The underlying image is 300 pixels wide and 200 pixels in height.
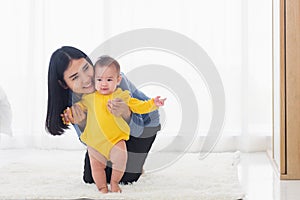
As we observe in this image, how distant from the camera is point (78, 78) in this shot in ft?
6.77

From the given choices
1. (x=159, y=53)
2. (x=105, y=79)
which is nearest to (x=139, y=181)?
(x=105, y=79)

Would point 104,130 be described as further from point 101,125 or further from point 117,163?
point 117,163

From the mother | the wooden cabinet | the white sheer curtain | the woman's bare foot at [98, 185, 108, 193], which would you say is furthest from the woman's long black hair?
the white sheer curtain

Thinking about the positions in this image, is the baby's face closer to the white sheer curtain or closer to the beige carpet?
the beige carpet

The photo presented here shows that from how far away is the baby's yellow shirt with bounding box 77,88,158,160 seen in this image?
204 cm

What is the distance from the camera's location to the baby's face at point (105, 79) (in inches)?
81.1

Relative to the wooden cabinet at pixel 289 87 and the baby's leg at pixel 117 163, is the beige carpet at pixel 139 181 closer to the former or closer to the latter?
the baby's leg at pixel 117 163

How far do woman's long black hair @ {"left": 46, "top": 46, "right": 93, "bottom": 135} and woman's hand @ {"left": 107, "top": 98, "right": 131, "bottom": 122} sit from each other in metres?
0.15

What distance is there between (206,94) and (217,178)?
39.2 inches

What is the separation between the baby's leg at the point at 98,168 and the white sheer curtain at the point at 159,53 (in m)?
1.17

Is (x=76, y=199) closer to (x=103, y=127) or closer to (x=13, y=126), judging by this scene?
(x=103, y=127)

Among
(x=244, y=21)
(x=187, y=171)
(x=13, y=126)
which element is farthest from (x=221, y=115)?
(x=13, y=126)

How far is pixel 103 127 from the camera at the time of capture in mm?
2043

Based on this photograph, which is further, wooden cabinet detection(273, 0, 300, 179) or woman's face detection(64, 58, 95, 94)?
wooden cabinet detection(273, 0, 300, 179)
